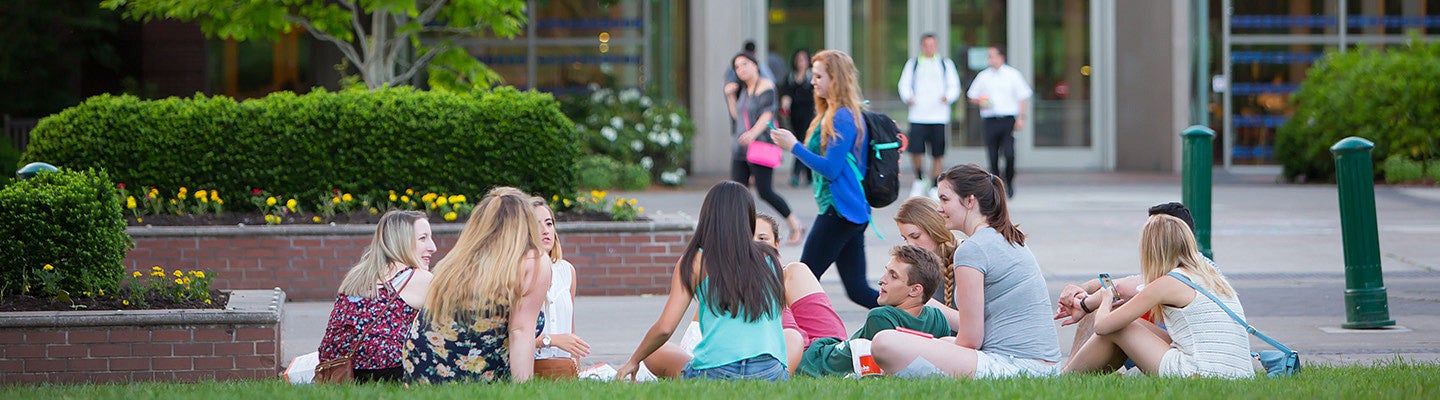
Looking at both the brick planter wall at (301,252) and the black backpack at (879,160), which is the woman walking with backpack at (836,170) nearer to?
the black backpack at (879,160)

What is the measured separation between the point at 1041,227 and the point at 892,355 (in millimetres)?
7362

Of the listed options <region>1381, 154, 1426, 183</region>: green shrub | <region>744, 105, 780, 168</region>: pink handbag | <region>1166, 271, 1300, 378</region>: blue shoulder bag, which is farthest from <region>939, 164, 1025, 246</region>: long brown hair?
<region>1381, 154, 1426, 183</region>: green shrub

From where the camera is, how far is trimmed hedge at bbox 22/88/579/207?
9.99 metres

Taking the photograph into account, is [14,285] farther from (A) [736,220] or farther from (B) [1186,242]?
(B) [1186,242]

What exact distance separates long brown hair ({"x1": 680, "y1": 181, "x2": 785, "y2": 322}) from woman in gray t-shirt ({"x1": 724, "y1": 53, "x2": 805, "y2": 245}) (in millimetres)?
4647

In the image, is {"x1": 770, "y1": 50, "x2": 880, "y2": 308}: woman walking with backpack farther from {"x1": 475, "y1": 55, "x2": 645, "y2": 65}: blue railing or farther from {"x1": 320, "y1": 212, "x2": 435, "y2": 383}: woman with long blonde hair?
{"x1": 475, "y1": 55, "x2": 645, "y2": 65}: blue railing

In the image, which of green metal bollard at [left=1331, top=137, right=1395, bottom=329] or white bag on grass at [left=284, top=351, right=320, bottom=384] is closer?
white bag on grass at [left=284, top=351, right=320, bottom=384]

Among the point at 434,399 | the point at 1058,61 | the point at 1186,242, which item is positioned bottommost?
the point at 434,399

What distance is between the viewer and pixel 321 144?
396 inches

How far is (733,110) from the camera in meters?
12.6

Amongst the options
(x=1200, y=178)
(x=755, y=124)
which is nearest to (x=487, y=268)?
(x=1200, y=178)

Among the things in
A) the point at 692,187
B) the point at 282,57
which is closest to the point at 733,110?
the point at 692,187

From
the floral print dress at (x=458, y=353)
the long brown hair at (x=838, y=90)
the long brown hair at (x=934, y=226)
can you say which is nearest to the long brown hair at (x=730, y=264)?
the floral print dress at (x=458, y=353)

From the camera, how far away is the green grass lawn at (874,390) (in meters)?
5.19
